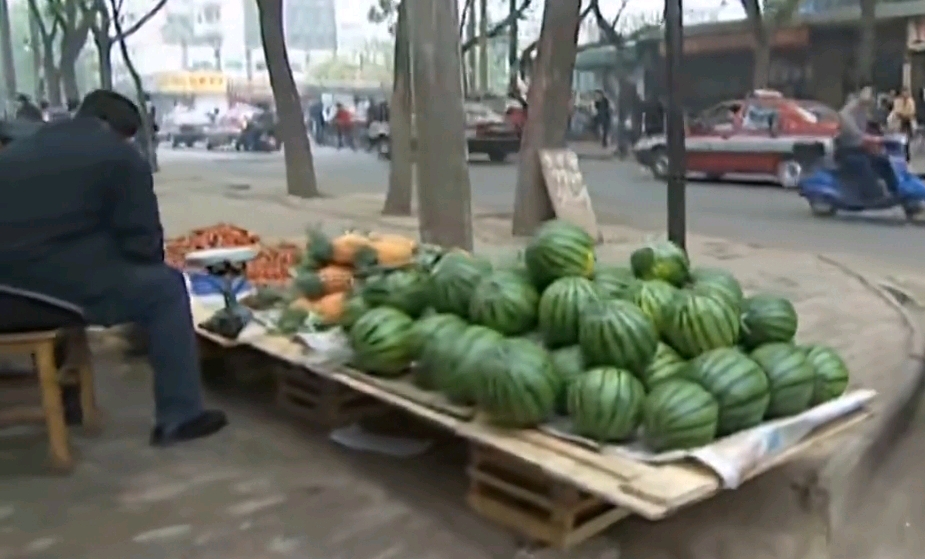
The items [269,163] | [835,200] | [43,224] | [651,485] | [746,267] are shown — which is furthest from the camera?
[269,163]

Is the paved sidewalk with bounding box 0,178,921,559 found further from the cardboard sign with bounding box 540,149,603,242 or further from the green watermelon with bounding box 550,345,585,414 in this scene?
the cardboard sign with bounding box 540,149,603,242

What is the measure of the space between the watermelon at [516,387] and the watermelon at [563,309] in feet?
0.78

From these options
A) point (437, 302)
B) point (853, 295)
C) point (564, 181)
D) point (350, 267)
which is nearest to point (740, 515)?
point (437, 302)

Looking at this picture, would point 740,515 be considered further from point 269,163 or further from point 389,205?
point 269,163

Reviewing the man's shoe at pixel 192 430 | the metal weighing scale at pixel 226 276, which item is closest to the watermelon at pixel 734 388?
the man's shoe at pixel 192 430

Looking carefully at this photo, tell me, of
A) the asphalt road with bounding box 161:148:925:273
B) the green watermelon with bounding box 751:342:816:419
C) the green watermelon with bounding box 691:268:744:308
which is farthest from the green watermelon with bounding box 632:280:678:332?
the asphalt road with bounding box 161:148:925:273

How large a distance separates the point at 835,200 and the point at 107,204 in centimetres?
1088

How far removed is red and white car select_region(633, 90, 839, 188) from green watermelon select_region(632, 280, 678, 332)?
13.9 meters

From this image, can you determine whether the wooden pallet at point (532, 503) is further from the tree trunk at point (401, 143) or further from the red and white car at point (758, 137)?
the red and white car at point (758, 137)

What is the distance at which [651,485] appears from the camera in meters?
3.19

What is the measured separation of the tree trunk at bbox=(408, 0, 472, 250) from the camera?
772 cm

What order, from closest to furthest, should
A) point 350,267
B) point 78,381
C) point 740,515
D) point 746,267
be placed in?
point 740,515
point 78,381
point 350,267
point 746,267

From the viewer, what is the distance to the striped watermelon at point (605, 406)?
137 inches

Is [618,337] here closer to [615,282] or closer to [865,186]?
[615,282]
